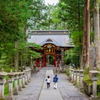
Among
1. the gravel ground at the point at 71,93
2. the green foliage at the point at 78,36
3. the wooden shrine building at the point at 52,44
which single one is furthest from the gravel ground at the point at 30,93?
the wooden shrine building at the point at 52,44

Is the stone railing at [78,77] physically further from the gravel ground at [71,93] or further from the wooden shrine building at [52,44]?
the wooden shrine building at [52,44]

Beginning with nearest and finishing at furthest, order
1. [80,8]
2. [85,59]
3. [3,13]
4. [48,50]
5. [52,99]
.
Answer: [52,99], [3,13], [85,59], [80,8], [48,50]

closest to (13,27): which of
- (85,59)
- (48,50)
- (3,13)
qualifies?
(3,13)

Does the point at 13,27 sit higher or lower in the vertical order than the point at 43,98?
higher

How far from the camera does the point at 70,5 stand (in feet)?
61.2

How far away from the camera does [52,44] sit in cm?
2561

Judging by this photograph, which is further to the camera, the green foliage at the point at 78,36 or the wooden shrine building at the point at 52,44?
the wooden shrine building at the point at 52,44

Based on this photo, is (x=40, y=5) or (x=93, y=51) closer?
(x=93, y=51)

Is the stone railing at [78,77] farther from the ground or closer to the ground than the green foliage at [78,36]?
closer to the ground

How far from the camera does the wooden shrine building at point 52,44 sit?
1013 inches

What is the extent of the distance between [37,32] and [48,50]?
299 inches

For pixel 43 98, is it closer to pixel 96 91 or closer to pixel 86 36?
pixel 96 91

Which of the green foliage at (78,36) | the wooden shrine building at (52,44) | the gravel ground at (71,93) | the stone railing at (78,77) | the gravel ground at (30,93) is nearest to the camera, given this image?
the gravel ground at (71,93)

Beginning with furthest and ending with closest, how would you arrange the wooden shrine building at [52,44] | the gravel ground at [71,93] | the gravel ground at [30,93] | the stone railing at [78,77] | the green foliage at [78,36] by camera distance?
the wooden shrine building at [52,44]
the green foliage at [78,36]
the stone railing at [78,77]
the gravel ground at [30,93]
the gravel ground at [71,93]
